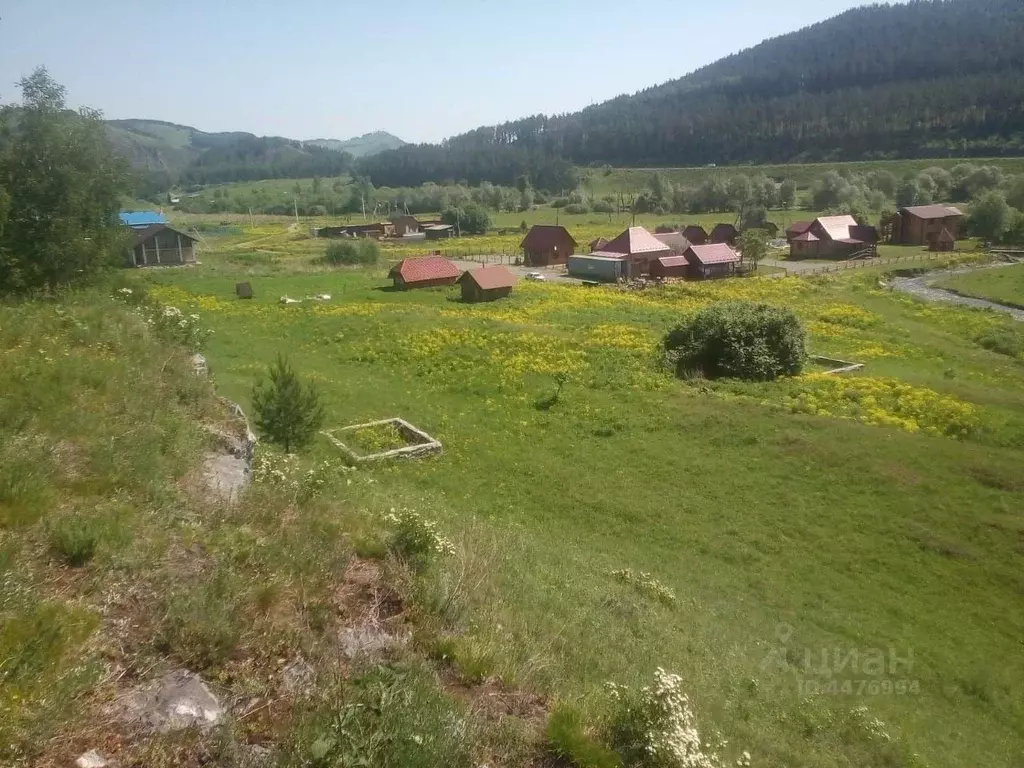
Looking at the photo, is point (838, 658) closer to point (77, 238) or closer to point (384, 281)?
point (77, 238)

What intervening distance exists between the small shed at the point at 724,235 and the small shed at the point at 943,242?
20.7 m

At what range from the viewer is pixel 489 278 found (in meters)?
49.1

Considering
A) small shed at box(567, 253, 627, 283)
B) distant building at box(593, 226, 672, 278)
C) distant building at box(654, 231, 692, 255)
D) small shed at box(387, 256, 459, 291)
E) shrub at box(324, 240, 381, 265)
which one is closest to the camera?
small shed at box(387, 256, 459, 291)

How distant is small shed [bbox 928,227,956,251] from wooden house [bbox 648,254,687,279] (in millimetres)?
33106

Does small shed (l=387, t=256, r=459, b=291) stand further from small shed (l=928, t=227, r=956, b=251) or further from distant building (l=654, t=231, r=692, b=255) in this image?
small shed (l=928, t=227, r=956, b=251)

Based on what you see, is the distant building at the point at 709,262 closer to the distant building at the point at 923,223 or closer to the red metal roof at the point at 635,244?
the red metal roof at the point at 635,244

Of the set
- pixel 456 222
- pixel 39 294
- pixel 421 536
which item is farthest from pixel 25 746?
pixel 456 222

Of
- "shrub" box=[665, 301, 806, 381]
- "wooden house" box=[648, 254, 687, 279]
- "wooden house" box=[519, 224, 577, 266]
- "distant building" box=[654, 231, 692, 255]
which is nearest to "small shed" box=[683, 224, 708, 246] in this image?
"distant building" box=[654, 231, 692, 255]

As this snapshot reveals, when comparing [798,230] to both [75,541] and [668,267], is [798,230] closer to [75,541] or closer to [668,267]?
[668,267]

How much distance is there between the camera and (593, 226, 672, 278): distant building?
2416 inches

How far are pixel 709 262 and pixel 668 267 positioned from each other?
3682mm

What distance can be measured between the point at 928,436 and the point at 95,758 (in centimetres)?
2358

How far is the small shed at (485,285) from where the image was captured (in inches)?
1898

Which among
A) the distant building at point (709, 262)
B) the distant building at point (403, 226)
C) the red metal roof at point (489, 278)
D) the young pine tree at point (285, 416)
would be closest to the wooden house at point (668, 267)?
the distant building at point (709, 262)
